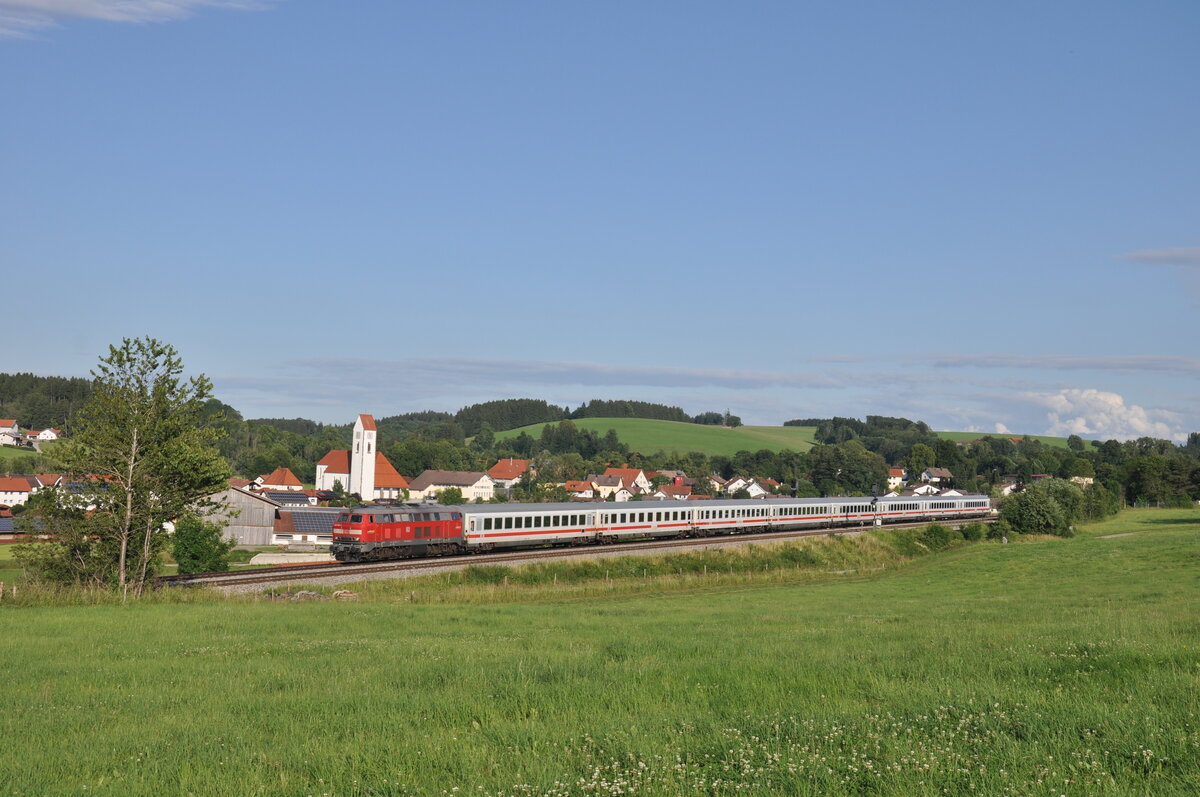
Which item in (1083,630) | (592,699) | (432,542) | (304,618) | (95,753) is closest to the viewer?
(95,753)

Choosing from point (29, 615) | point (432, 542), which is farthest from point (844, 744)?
point (432, 542)

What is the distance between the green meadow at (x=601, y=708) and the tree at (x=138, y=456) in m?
9.08

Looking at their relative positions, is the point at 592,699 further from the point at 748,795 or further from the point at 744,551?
the point at 744,551

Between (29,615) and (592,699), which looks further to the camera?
(29,615)

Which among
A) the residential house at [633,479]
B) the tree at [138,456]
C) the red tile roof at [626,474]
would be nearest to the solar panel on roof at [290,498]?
the residential house at [633,479]

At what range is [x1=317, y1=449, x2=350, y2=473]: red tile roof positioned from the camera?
6791 inches

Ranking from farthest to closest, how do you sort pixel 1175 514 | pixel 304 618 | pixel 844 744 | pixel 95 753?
pixel 1175 514
pixel 304 618
pixel 95 753
pixel 844 744

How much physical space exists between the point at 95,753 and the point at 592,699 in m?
5.21

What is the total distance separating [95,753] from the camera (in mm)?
9406

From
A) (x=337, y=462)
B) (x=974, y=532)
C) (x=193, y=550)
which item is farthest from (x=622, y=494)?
(x=193, y=550)

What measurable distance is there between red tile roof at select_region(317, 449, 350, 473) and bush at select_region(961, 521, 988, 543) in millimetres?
116098

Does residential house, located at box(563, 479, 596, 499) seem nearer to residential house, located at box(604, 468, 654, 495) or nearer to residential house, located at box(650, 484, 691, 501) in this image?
residential house, located at box(604, 468, 654, 495)

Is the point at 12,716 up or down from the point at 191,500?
down

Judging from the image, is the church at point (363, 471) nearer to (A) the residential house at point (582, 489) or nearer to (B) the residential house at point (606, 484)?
(A) the residential house at point (582, 489)
